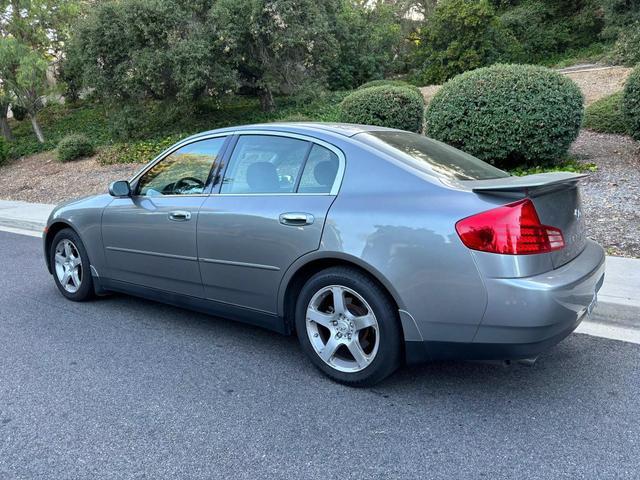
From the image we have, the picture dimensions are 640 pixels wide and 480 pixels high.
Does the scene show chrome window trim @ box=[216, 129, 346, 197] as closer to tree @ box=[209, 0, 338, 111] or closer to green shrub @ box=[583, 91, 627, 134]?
green shrub @ box=[583, 91, 627, 134]

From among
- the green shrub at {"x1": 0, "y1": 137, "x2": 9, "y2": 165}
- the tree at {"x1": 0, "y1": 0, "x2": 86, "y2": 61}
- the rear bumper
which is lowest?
the green shrub at {"x1": 0, "y1": 137, "x2": 9, "y2": 165}

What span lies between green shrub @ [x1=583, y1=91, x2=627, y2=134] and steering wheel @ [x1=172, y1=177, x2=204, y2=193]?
9009 mm

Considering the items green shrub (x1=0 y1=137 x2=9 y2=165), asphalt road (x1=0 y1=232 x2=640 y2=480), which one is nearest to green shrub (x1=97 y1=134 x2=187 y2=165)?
green shrub (x1=0 y1=137 x2=9 y2=165)

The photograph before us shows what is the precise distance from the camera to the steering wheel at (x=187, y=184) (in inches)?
164

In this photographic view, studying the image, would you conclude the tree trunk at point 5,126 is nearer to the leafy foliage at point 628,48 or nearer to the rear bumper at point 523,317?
the rear bumper at point 523,317

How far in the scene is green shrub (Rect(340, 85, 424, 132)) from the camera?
970cm

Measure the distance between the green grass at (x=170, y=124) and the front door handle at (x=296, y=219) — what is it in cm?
1207

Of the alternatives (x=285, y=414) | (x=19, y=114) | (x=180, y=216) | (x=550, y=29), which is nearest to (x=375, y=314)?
(x=285, y=414)

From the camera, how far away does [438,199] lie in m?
3.02

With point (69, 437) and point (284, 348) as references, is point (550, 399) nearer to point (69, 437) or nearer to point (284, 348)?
point (284, 348)

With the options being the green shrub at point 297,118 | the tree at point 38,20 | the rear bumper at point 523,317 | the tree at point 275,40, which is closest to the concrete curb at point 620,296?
the rear bumper at point 523,317

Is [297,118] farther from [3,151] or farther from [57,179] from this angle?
[3,151]

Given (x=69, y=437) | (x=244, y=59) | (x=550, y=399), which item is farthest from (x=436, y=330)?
(x=244, y=59)

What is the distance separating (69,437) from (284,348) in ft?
5.21
